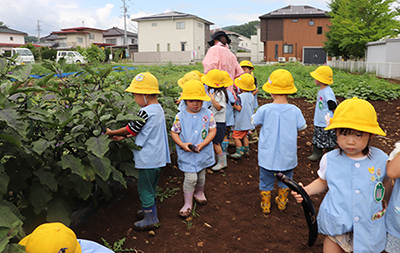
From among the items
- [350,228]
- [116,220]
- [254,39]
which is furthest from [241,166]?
[254,39]

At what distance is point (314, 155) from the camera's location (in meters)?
4.85

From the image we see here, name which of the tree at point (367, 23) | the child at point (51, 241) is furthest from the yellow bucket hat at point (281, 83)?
the tree at point (367, 23)

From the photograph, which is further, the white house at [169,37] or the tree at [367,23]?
the white house at [169,37]

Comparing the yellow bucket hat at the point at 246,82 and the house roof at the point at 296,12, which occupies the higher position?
the house roof at the point at 296,12

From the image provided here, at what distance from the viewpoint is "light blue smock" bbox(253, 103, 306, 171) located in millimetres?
3086

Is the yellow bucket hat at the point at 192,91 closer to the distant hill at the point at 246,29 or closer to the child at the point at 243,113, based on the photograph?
the child at the point at 243,113

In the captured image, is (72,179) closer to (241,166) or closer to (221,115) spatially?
(221,115)

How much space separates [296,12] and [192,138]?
136 ft

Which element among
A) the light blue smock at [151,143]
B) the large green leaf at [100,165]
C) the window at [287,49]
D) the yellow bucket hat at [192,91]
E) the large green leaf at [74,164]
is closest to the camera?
the large green leaf at [74,164]

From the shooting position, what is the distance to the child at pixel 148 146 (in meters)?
2.80

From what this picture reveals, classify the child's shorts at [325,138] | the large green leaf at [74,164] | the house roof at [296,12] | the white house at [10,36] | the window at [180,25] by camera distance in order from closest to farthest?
1. the large green leaf at [74,164]
2. the child's shorts at [325,138]
3. the house roof at [296,12]
4. the window at [180,25]
5. the white house at [10,36]

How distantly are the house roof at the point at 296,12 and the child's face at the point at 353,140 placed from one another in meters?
40.3

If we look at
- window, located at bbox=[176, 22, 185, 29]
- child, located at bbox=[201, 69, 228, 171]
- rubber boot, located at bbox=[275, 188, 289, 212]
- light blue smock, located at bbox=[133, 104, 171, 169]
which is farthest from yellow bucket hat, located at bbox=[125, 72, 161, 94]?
window, located at bbox=[176, 22, 185, 29]

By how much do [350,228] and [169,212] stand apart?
1865 mm
